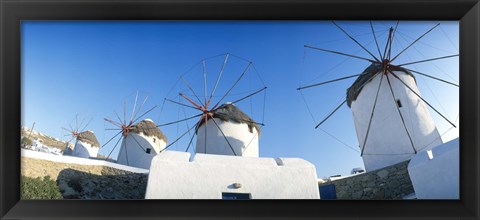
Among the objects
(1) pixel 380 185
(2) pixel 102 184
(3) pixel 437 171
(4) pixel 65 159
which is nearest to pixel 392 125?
(1) pixel 380 185

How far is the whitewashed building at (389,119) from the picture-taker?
762 cm

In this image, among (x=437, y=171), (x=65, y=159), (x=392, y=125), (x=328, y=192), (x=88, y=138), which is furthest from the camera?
(x=88, y=138)

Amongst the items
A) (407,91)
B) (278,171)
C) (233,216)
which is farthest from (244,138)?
(233,216)

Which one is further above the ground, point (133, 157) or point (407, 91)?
point (407, 91)

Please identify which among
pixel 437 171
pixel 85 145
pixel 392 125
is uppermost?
pixel 85 145

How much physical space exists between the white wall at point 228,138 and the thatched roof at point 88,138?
610 cm

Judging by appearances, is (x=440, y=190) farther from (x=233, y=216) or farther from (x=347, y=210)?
(x=233, y=216)

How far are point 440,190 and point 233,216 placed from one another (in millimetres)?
2844

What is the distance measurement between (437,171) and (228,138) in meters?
7.15

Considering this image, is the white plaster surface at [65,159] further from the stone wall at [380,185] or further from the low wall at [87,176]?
the stone wall at [380,185]

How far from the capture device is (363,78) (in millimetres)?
8422

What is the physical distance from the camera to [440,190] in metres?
3.75

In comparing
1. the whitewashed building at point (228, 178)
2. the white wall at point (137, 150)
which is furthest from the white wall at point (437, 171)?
the white wall at point (137, 150)

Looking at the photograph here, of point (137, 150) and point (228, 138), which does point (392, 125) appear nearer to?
point (228, 138)
